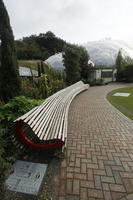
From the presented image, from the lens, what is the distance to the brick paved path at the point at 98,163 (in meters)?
2.31

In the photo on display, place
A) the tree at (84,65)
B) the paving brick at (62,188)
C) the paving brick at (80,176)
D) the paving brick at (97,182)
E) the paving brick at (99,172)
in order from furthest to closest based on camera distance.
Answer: the tree at (84,65), the paving brick at (99,172), the paving brick at (80,176), the paving brick at (97,182), the paving brick at (62,188)

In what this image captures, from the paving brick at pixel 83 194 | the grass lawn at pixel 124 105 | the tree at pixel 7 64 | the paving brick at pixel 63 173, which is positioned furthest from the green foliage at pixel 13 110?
the grass lawn at pixel 124 105

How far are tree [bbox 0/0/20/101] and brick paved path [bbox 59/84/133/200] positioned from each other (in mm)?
3467

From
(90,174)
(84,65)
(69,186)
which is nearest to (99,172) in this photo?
(90,174)

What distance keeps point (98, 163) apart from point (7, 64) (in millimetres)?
5802

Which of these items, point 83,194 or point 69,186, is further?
point 69,186

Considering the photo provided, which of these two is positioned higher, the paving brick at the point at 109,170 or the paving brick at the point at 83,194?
the paving brick at the point at 109,170

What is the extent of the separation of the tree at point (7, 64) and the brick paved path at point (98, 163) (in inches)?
136

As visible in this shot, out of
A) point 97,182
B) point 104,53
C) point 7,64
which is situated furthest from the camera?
point 104,53

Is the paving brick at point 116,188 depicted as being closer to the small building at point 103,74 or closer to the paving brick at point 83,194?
the paving brick at point 83,194

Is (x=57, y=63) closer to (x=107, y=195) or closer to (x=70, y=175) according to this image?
(x=70, y=175)

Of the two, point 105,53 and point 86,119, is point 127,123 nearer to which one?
point 86,119

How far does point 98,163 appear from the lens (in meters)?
3.00

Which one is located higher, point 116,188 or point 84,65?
point 84,65
